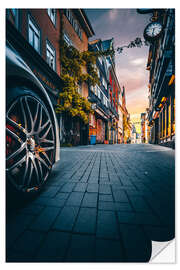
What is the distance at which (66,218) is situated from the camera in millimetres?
1103

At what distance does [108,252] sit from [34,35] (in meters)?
8.96

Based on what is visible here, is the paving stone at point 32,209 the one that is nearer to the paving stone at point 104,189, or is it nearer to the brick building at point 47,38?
the paving stone at point 104,189

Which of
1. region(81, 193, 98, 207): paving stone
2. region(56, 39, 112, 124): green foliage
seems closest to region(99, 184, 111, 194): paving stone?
region(81, 193, 98, 207): paving stone

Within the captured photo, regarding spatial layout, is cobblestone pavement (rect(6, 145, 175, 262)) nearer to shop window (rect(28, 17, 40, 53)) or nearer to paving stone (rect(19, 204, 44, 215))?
paving stone (rect(19, 204, 44, 215))

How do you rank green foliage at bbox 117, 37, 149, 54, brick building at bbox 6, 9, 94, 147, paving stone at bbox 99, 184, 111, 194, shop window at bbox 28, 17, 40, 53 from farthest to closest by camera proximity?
shop window at bbox 28, 17, 40, 53, brick building at bbox 6, 9, 94, 147, green foliage at bbox 117, 37, 149, 54, paving stone at bbox 99, 184, 111, 194

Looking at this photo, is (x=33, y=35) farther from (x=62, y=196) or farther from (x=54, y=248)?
(x=54, y=248)

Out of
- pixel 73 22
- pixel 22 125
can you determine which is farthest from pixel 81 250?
pixel 73 22

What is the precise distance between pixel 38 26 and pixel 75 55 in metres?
3.26

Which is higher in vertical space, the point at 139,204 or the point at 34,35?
the point at 34,35

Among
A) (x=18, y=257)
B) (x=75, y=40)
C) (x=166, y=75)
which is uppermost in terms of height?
(x=75, y=40)

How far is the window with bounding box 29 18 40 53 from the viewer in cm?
622

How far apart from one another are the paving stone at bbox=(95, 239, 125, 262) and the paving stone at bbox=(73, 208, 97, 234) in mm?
130

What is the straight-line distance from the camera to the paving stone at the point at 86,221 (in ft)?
3.15

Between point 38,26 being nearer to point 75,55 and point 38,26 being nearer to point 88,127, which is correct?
point 75,55
